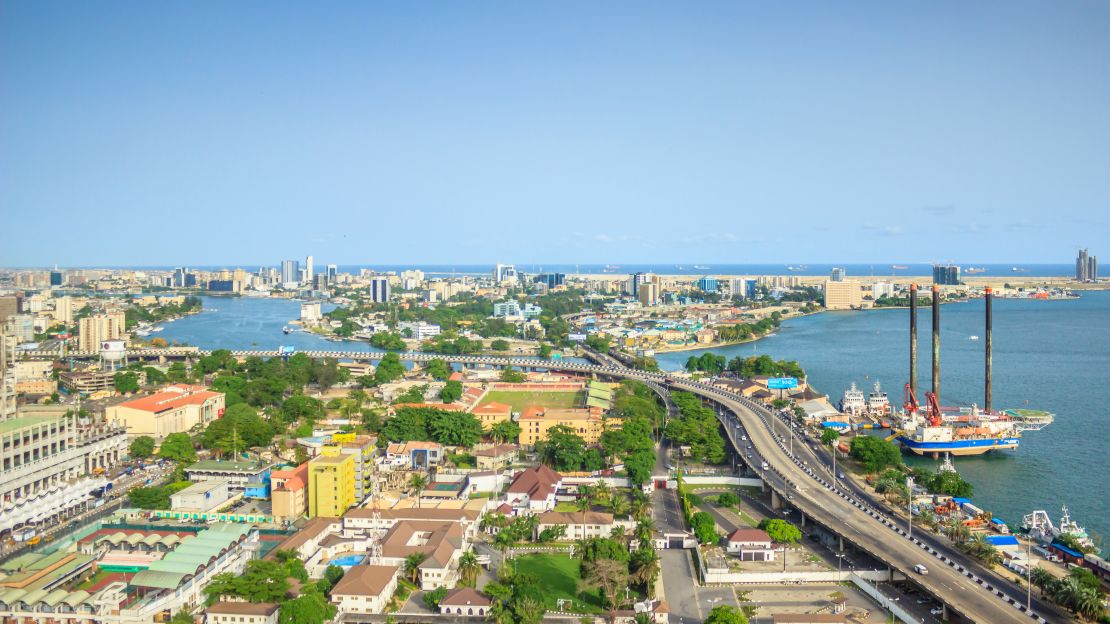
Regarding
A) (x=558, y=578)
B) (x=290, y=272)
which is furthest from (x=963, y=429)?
(x=290, y=272)

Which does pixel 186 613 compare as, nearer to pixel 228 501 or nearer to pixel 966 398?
pixel 228 501

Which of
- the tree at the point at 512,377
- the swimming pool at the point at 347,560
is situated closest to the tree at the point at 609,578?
the swimming pool at the point at 347,560

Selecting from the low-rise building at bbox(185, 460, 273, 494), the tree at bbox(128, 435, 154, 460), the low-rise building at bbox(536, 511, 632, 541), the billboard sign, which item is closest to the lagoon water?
the billboard sign

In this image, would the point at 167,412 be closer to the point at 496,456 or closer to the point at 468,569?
the point at 496,456

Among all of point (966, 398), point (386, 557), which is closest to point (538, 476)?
point (386, 557)

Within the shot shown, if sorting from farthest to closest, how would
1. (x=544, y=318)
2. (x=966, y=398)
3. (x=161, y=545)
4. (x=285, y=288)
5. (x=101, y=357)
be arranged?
(x=285, y=288) < (x=544, y=318) < (x=101, y=357) < (x=966, y=398) < (x=161, y=545)

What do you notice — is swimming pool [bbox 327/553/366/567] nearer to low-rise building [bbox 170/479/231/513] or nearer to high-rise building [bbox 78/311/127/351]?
low-rise building [bbox 170/479/231/513]

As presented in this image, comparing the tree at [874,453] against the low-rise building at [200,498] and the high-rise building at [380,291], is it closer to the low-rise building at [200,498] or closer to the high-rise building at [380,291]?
the low-rise building at [200,498]
